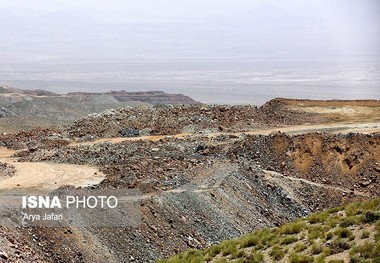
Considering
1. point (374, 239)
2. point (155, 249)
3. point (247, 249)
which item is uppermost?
point (374, 239)

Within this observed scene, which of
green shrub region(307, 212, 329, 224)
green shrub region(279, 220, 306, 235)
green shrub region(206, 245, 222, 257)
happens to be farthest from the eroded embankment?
green shrub region(307, 212, 329, 224)

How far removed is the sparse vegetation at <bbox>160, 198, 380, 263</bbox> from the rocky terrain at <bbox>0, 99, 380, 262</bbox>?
3.63 m

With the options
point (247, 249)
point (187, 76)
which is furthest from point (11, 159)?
point (187, 76)

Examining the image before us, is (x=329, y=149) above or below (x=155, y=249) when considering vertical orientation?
above

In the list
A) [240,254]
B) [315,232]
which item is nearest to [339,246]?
[315,232]

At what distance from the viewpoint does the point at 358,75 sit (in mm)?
154500

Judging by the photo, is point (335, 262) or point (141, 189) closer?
point (335, 262)

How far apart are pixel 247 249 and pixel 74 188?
859 centimetres

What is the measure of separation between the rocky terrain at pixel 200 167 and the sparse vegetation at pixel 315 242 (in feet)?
11.9

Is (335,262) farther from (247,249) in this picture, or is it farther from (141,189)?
(141,189)

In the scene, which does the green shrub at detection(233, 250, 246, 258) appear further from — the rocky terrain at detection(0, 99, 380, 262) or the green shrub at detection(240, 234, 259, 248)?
the rocky terrain at detection(0, 99, 380, 262)

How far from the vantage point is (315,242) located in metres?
13.4

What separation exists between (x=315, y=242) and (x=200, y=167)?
39.3 ft

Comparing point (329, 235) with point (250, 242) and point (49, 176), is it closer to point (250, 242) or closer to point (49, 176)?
point (250, 242)
